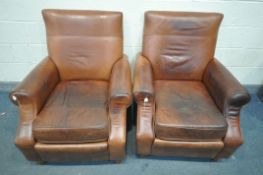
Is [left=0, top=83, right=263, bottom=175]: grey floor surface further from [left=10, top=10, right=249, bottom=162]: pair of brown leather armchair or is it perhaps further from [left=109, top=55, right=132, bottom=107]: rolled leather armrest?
[left=109, top=55, right=132, bottom=107]: rolled leather armrest

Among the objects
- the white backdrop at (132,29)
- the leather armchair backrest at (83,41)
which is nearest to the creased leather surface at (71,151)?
the leather armchair backrest at (83,41)

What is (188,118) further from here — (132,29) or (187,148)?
(132,29)

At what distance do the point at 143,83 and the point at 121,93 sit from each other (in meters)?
0.19

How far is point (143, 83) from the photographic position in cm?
131

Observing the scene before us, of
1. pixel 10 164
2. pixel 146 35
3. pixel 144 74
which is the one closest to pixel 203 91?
pixel 144 74

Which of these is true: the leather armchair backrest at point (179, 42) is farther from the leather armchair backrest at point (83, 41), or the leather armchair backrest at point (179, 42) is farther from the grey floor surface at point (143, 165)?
the grey floor surface at point (143, 165)

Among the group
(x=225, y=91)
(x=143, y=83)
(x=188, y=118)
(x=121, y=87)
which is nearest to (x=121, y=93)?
(x=121, y=87)

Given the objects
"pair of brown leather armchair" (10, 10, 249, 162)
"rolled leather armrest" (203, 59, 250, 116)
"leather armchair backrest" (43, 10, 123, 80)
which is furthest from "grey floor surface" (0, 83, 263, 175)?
"leather armchair backrest" (43, 10, 123, 80)

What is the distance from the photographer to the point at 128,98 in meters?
1.21

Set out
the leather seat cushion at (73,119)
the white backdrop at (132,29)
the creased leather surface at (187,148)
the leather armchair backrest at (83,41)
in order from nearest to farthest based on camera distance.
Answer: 1. the leather seat cushion at (73,119)
2. the creased leather surface at (187,148)
3. the leather armchair backrest at (83,41)
4. the white backdrop at (132,29)

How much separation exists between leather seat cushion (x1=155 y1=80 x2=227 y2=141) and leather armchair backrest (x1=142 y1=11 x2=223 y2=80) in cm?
26

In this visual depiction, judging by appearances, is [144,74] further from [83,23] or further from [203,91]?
[83,23]

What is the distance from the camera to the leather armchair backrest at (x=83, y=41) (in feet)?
4.91

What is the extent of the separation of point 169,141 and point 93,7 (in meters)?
1.24
